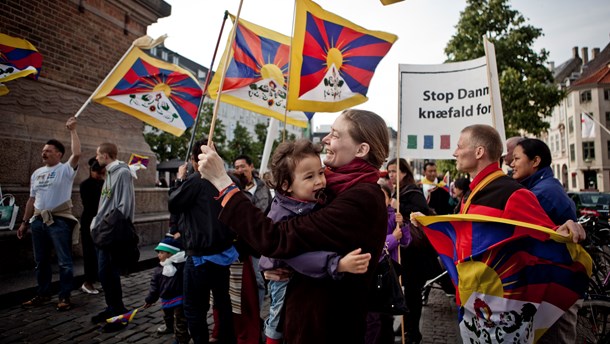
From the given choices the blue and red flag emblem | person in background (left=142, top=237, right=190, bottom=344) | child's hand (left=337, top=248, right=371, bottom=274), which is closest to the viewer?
child's hand (left=337, top=248, right=371, bottom=274)

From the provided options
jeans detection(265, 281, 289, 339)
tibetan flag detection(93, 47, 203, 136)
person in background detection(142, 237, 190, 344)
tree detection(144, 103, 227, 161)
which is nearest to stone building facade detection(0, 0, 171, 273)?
tibetan flag detection(93, 47, 203, 136)

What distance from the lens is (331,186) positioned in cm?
178

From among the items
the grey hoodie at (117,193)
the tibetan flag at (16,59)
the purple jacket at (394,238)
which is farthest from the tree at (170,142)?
the purple jacket at (394,238)

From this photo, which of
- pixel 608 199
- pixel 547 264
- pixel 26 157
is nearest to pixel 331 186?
pixel 547 264

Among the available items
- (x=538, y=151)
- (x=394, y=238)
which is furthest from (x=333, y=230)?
(x=538, y=151)

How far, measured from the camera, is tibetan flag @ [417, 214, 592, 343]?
2.18 m

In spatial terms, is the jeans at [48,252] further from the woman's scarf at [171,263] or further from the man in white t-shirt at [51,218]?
the woman's scarf at [171,263]

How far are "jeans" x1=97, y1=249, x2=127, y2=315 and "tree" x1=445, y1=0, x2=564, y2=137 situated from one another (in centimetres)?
1927

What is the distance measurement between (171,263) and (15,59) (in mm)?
3608

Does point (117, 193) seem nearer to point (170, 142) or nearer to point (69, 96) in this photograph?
point (69, 96)

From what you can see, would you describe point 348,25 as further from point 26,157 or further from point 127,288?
point 26,157

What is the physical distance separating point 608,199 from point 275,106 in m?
14.9

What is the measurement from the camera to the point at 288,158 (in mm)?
1779

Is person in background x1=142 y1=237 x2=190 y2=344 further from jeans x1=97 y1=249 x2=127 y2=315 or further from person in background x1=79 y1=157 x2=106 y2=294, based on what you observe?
person in background x1=79 y1=157 x2=106 y2=294
